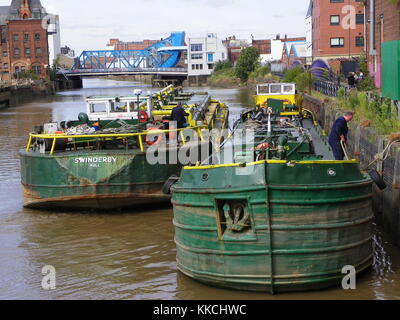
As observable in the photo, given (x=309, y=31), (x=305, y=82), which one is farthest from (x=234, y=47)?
(x=305, y=82)

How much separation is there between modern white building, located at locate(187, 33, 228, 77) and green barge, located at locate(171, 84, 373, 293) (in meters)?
141

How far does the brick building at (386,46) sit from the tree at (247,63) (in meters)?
75.7

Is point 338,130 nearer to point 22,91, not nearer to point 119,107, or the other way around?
point 119,107

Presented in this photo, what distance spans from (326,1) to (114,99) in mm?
53930

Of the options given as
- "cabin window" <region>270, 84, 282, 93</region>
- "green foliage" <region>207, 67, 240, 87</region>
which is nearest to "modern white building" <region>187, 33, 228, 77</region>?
"green foliage" <region>207, 67, 240, 87</region>

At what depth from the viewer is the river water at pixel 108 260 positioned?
1139cm

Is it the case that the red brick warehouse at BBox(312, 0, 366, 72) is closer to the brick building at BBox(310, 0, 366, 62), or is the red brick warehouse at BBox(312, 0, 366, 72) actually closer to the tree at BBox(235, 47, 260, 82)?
the brick building at BBox(310, 0, 366, 62)

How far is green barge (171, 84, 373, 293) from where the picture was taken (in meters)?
10.2

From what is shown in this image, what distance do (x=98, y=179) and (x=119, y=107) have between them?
501 cm

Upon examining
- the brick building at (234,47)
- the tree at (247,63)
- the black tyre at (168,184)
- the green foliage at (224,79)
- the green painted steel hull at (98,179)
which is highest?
the brick building at (234,47)

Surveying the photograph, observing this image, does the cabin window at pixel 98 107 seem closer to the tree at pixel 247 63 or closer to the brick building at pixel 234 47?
the tree at pixel 247 63

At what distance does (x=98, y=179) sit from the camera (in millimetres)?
16562

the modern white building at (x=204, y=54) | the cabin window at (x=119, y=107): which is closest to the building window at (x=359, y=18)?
the cabin window at (x=119, y=107)
